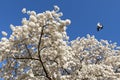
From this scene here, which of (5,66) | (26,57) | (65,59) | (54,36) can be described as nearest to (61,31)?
(54,36)

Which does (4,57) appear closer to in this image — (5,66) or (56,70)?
(5,66)

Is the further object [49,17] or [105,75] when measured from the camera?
[105,75]

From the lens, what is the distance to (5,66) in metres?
19.1

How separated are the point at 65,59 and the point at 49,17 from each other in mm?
2650

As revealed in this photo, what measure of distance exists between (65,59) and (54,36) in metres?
1.51

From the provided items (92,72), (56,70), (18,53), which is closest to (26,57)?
(18,53)

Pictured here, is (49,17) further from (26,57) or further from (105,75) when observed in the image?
(105,75)

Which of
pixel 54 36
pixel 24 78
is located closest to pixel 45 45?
pixel 54 36

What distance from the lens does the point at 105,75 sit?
19984mm

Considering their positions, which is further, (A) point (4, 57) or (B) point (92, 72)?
(B) point (92, 72)

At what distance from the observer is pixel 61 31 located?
17922 millimetres

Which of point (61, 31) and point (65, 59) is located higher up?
point (61, 31)

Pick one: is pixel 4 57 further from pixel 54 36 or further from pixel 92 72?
pixel 92 72

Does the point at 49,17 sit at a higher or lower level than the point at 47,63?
higher
